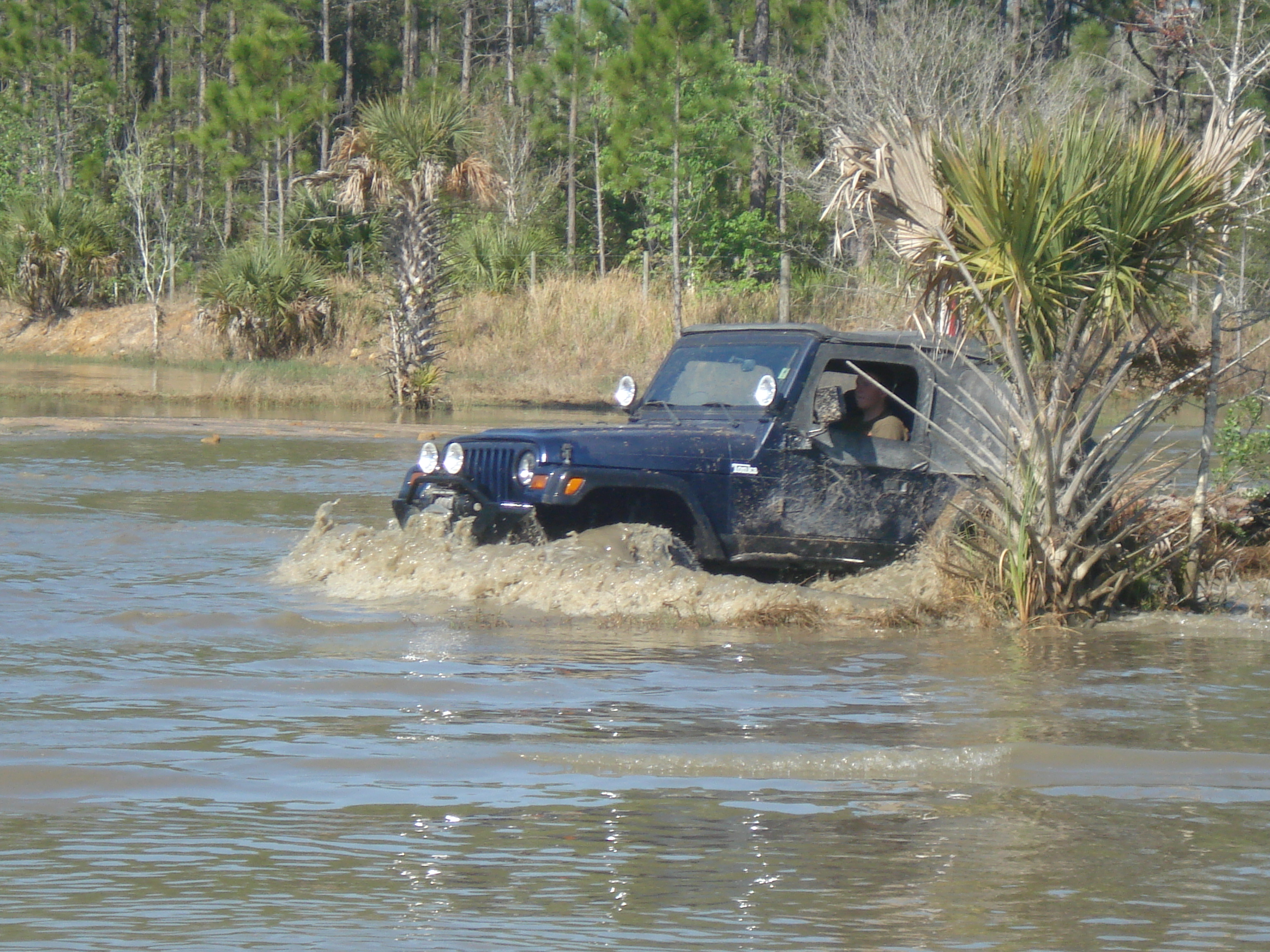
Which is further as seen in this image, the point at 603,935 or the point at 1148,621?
the point at 1148,621

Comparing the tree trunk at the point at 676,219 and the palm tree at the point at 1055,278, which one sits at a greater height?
the tree trunk at the point at 676,219

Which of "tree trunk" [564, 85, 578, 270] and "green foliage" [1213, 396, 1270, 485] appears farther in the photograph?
"tree trunk" [564, 85, 578, 270]

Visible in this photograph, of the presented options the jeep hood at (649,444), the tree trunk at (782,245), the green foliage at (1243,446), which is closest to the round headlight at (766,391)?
the jeep hood at (649,444)

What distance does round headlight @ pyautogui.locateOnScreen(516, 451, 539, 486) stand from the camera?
7.88 metres

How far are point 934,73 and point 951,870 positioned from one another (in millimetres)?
27596

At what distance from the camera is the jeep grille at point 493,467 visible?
26.3 feet

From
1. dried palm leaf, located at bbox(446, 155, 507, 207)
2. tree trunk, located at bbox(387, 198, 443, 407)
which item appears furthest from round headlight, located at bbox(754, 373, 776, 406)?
tree trunk, located at bbox(387, 198, 443, 407)

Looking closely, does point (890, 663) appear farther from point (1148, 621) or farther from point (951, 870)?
point (951, 870)

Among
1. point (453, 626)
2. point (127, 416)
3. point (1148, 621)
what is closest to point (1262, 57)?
point (1148, 621)

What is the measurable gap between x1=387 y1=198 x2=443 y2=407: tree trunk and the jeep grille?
17476 mm

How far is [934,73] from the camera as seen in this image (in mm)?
29766

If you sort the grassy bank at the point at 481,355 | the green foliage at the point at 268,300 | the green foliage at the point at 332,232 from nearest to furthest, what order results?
1. the grassy bank at the point at 481,355
2. the green foliage at the point at 268,300
3. the green foliage at the point at 332,232

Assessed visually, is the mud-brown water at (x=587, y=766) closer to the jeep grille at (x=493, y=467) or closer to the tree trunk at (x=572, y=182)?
the jeep grille at (x=493, y=467)

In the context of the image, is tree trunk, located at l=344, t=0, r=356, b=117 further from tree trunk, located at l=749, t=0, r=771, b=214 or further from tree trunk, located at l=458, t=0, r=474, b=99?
tree trunk, located at l=749, t=0, r=771, b=214
